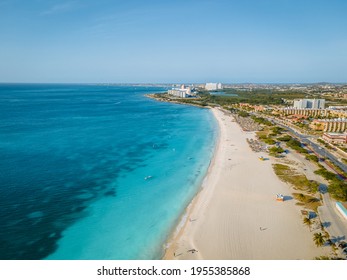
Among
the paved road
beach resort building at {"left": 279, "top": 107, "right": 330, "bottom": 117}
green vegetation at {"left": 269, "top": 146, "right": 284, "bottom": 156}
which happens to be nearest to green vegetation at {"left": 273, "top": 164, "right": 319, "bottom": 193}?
green vegetation at {"left": 269, "top": 146, "right": 284, "bottom": 156}

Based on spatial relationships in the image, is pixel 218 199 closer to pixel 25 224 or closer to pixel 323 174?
pixel 323 174

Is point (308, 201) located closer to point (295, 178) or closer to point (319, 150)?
point (295, 178)

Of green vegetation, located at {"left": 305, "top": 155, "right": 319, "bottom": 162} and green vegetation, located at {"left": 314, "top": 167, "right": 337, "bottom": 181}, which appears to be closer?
green vegetation, located at {"left": 314, "top": 167, "right": 337, "bottom": 181}

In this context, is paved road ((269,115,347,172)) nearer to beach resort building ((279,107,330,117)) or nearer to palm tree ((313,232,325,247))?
palm tree ((313,232,325,247))

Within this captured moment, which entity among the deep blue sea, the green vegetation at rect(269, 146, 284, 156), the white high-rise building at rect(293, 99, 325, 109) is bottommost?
the deep blue sea

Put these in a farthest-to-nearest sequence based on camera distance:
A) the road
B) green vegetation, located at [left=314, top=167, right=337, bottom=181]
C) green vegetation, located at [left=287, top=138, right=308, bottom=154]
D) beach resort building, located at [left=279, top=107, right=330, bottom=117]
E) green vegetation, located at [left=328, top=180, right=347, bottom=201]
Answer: beach resort building, located at [left=279, top=107, right=330, bottom=117], green vegetation, located at [left=287, top=138, right=308, bottom=154], green vegetation, located at [left=314, top=167, right=337, bottom=181], green vegetation, located at [left=328, top=180, right=347, bottom=201], the road

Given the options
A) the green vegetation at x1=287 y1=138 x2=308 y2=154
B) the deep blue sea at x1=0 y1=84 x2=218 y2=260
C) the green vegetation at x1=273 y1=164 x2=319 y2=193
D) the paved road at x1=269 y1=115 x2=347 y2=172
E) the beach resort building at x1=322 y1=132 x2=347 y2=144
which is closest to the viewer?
the deep blue sea at x1=0 y1=84 x2=218 y2=260

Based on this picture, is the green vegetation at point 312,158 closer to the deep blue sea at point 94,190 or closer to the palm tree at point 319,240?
the deep blue sea at point 94,190
